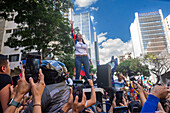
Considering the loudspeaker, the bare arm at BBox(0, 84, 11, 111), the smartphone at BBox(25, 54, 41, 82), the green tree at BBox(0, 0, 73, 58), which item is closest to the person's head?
the bare arm at BBox(0, 84, 11, 111)

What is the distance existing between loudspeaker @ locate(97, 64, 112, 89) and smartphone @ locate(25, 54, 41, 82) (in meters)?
4.29

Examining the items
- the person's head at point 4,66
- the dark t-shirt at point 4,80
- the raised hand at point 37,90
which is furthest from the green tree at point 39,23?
the raised hand at point 37,90

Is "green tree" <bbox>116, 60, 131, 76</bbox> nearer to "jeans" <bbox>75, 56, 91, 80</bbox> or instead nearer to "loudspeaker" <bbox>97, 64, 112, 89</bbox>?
"loudspeaker" <bbox>97, 64, 112, 89</bbox>

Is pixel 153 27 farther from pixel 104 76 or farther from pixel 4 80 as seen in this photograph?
pixel 4 80

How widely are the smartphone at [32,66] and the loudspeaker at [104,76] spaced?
4290 millimetres

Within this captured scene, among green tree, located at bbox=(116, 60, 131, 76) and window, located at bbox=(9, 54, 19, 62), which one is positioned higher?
window, located at bbox=(9, 54, 19, 62)

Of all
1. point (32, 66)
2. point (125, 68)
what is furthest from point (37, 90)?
point (125, 68)

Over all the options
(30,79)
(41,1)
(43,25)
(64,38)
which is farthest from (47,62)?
(64,38)

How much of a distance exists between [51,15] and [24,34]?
3.74 metres

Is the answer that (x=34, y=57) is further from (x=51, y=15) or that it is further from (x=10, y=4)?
(x=51, y=15)

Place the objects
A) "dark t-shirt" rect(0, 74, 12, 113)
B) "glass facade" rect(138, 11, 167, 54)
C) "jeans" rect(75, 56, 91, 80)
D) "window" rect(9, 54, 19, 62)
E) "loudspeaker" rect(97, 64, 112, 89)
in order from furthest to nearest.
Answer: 1. "window" rect(9, 54, 19, 62)
2. "glass facade" rect(138, 11, 167, 54)
3. "loudspeaker" rect(97, 64, 112, 89)
4. "jeans" rect(75, 56, 91, 80)
5. "dark t-shirt" rect(0, 74, 12, 113)

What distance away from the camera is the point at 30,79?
3.48 feet

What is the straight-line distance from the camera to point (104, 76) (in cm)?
542

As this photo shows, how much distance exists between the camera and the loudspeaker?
519cm
